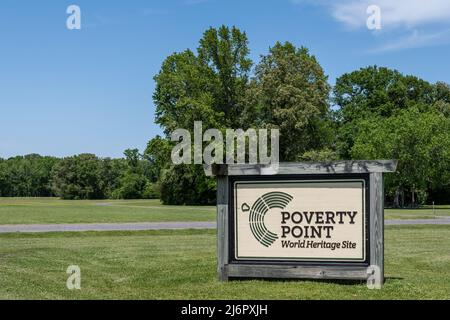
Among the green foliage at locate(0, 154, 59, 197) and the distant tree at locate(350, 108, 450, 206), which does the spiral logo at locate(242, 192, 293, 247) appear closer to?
the distant tree at locate(350, 108, 450, 206)

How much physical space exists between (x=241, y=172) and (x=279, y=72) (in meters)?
46.8

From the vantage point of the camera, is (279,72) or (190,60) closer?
(279,72)

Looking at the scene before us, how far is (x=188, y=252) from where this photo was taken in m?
15.1

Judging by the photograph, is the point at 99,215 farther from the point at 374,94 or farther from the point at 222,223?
the point at 374,94

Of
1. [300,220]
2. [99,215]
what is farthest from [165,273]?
[99,215]

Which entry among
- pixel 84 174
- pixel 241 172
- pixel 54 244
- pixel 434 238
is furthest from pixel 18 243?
pixel 84 174

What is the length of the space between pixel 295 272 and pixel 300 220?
2.81 ft

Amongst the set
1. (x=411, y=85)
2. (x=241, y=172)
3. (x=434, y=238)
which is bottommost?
(x=434, y=238)

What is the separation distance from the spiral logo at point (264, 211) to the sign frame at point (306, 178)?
0.94 feet

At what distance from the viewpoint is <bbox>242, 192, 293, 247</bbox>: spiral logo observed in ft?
32.9

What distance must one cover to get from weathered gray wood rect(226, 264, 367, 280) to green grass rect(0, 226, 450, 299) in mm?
136

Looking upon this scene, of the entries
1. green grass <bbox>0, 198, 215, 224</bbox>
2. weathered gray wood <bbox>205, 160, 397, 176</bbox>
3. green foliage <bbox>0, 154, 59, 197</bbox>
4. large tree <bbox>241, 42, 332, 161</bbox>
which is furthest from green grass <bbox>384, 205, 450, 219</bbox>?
green foliage <bbox>0, 154, 59, 197</bbox>

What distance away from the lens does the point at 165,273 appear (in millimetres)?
11094
